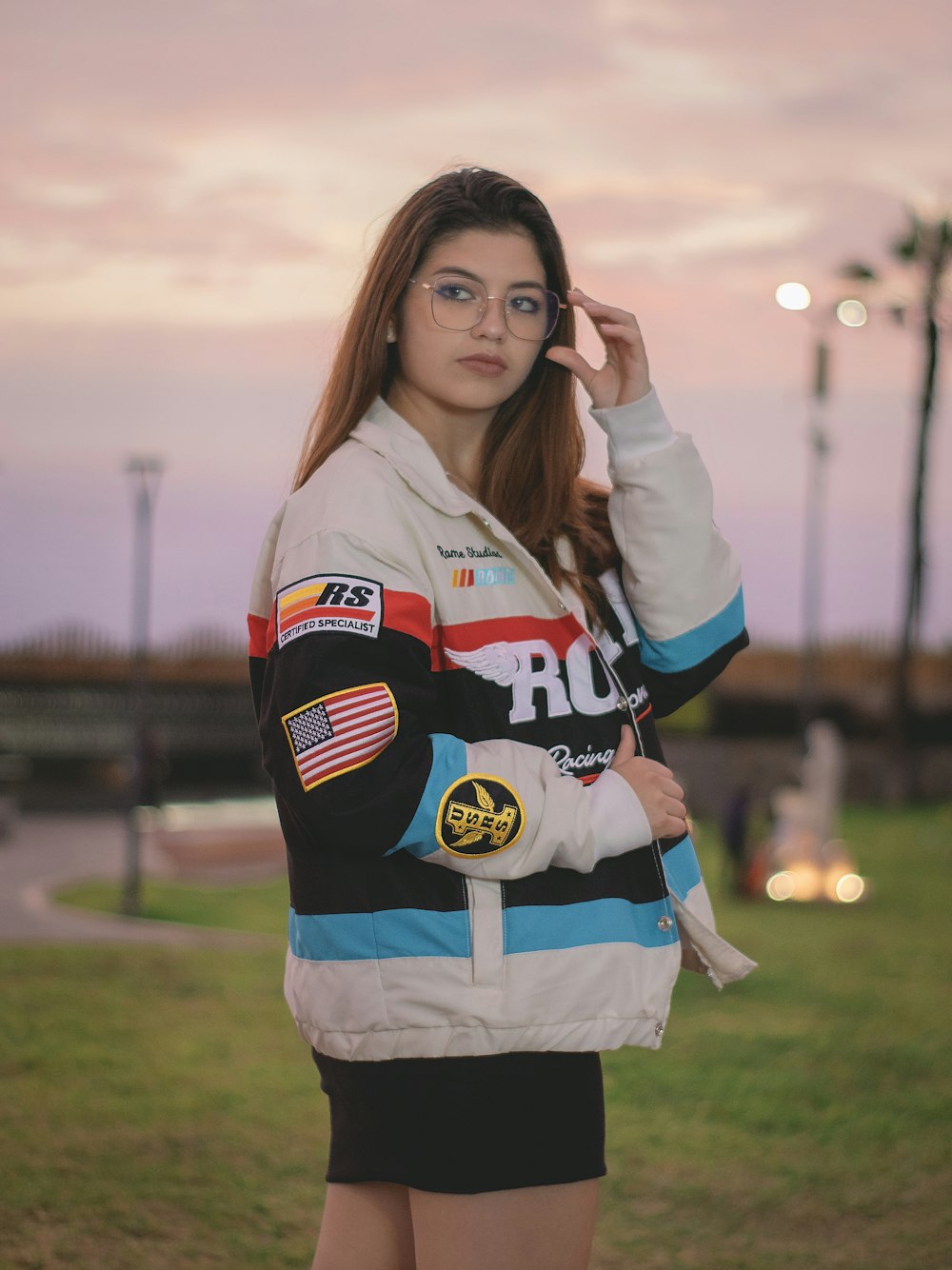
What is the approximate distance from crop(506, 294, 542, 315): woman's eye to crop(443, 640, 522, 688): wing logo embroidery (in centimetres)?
48

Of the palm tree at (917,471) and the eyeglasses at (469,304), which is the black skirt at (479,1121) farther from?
the palm tree at (917,471)

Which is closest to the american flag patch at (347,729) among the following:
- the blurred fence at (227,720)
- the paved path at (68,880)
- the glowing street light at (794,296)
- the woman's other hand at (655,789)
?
the woman's other hand at (655,789)

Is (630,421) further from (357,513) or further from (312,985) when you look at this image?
(312,985)

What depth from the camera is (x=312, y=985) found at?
5.89 ft

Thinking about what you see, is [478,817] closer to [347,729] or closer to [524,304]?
[347,729]

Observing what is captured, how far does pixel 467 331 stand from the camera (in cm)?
191

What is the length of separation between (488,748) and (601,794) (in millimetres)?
161

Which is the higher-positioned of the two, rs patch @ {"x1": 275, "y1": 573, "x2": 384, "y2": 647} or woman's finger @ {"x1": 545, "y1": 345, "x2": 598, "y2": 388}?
woman's finger @ {"x1": 545, "y1": 345, "x2": 598, "y2": 388}

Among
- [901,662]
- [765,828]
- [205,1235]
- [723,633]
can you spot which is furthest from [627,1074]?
[901,662]

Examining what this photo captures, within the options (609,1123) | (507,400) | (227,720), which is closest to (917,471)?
(227,720)

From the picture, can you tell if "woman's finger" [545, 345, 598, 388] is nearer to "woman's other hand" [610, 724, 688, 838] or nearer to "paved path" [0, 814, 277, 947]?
"woman's other hand" [610, 724, 688, 838]

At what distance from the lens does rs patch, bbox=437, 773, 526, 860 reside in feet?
5.42

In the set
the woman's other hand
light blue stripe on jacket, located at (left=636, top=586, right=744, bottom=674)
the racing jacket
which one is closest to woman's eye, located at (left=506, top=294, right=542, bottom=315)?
the racing jacket

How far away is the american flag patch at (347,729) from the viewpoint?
164 cm
